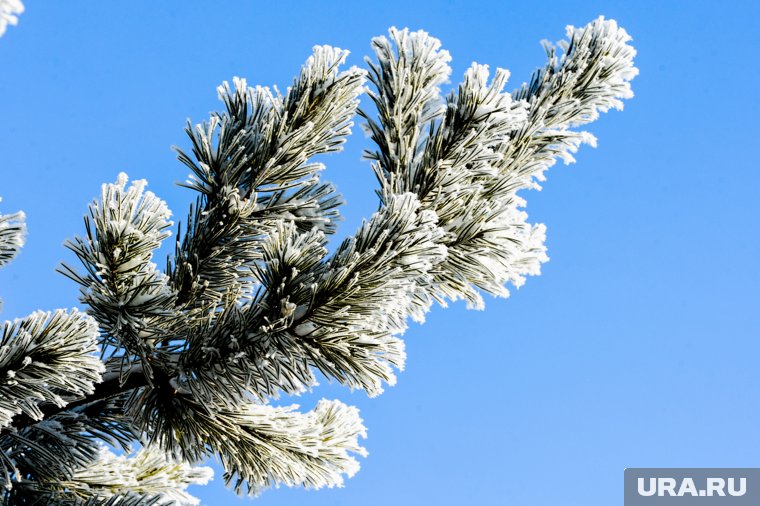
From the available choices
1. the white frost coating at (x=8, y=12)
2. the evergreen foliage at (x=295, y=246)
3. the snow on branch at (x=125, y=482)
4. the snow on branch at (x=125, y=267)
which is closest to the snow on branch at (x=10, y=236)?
the evergreen foliage at (x=295, y=246)

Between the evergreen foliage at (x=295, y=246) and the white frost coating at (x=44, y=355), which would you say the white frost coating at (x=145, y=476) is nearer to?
the evergreen foliage at (x=295, y=246)

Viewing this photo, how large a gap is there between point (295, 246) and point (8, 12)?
1.39 metres

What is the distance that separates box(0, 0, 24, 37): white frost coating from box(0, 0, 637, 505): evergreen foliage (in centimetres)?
121

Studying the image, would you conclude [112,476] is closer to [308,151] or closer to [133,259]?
[133,259]

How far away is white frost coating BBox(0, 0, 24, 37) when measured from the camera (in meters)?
1.30

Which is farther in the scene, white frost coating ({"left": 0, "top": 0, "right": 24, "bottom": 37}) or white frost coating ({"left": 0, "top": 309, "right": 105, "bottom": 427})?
white frost coating ({"left": 0, "top": 309, "right": 105, "bottom": 427})

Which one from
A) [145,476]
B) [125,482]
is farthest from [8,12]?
[145,476]

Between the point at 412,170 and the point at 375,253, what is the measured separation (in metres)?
0.43

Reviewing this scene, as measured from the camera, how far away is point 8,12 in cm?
130

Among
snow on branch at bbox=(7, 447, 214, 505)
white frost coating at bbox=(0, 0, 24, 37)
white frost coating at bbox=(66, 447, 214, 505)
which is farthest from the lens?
white frost coating at bbox=(66, 447, 214, 505)

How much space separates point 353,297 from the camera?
8.61 ft

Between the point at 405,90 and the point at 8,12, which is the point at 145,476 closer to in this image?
the point at 405,90

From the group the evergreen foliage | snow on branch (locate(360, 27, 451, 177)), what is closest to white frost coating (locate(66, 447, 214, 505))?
the evergreen foliage

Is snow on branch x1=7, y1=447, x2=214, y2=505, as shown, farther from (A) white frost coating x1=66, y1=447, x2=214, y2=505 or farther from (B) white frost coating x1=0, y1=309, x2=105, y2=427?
(B) white frost coating x1=0, y1=309, x2=105, y2=427
